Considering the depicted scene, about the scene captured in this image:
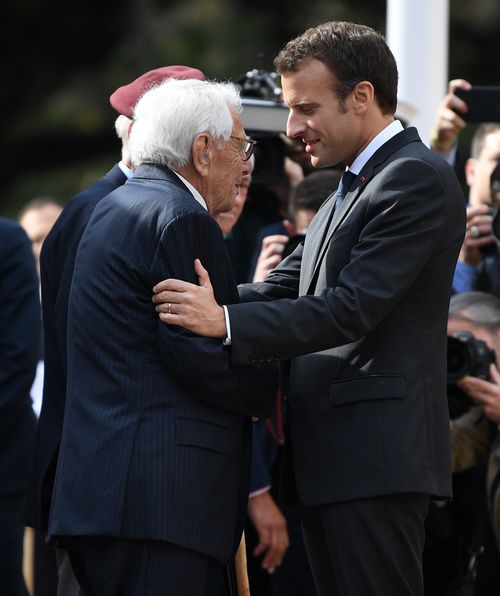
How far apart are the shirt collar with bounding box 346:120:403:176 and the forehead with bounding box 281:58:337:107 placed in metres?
0.16

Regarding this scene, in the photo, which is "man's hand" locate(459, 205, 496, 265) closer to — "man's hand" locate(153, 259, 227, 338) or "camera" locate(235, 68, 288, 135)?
"camera" locate(235, 68, 288, 135)

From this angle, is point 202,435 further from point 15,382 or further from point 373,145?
point 15,382

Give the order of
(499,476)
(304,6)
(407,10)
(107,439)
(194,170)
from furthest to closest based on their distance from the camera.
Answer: (304,6), (407,10), (499,476), (194,170), (107,439)

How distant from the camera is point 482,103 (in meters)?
3.99

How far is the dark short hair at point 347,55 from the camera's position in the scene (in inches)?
121

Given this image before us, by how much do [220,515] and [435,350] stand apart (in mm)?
659

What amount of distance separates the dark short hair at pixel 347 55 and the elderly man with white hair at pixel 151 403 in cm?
28

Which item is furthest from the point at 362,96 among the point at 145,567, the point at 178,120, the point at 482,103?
the point at 145,567

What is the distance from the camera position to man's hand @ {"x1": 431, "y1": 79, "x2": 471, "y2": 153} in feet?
13.2

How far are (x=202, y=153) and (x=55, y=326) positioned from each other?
771 millimetres

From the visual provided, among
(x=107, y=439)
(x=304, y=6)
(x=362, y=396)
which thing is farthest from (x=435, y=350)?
(x=304, y=6)

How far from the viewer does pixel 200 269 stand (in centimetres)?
289

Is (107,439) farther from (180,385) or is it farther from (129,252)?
(129,252)

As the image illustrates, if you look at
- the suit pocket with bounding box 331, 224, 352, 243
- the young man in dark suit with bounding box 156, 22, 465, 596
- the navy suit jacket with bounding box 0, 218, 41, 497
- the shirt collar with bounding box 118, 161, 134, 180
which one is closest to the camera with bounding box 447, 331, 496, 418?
the young man in dark suit with bounding box 156, 22, 465, 596
